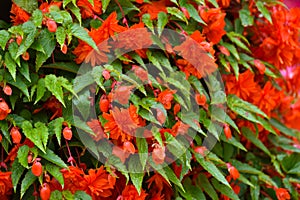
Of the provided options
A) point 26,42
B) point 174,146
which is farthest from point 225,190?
point 26,42

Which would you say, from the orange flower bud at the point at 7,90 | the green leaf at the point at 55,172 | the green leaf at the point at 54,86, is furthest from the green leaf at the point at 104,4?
the green leaf at the point at 55,172

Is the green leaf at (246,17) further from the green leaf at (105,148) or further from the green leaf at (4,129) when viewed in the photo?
the green leaf at (4,129)

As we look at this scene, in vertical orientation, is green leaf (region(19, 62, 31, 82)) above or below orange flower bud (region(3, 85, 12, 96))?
above

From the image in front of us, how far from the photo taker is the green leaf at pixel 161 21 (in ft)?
4.68

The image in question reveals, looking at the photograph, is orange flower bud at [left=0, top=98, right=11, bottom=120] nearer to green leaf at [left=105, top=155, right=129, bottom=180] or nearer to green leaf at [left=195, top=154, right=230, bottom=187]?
green leaf at [left=105, top=155, right=129, bottom=180]

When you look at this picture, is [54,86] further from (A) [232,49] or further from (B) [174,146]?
(A) [232,49]

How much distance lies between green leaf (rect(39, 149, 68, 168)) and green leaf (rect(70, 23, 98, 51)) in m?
0.30

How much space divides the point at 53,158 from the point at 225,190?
0.56 meters

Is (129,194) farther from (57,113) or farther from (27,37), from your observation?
(27,37)

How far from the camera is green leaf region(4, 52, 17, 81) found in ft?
4.32

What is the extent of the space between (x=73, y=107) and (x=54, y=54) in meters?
0.19

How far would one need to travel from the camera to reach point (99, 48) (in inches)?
53.7

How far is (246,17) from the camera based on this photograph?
171cm

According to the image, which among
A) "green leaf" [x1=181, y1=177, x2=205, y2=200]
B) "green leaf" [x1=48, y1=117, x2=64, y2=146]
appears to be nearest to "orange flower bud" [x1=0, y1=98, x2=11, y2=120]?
"green leaf" [x1=48, y1=117, x2=64, y2=146]
